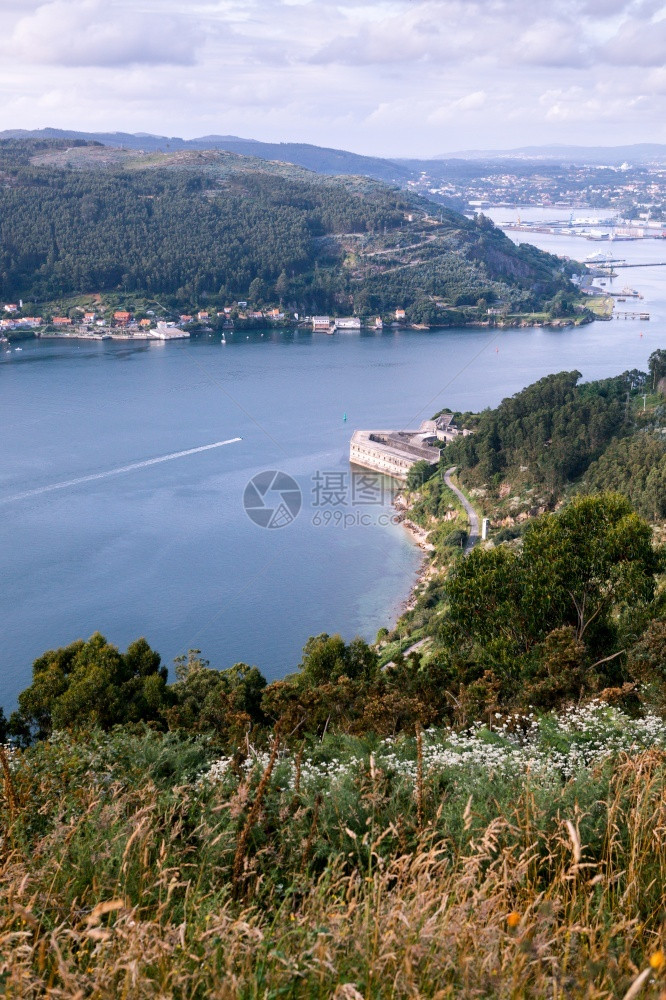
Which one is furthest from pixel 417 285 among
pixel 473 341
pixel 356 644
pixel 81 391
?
pixel 356 644

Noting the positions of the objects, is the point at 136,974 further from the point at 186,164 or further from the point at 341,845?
the point at 186,164

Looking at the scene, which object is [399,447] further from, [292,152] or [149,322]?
[292,152]

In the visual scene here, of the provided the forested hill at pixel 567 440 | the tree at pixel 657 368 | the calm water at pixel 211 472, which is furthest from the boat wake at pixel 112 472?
the tree at pixel 657 368

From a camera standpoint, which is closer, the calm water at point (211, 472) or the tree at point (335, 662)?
the tree at point (335, 662)

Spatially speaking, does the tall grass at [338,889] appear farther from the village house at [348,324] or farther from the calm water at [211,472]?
the village house at [348,324]

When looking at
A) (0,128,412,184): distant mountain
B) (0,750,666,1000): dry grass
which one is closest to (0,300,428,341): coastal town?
(0,750,666,1000): dry grass

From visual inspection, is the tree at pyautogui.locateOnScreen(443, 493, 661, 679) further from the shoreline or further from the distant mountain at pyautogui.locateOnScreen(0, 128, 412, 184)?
the distant mountain at pyautogui.locateOnScreen(0, 128, 412, 184)
